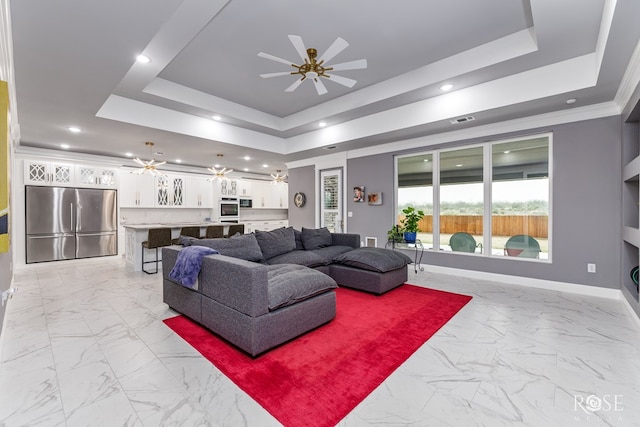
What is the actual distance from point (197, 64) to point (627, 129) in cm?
542

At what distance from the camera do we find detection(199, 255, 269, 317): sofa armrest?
2.36 m

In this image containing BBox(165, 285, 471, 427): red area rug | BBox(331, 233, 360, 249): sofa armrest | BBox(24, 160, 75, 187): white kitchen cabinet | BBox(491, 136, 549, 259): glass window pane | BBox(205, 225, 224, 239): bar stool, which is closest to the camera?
BBox(165, 285, 471, 427): red area rug

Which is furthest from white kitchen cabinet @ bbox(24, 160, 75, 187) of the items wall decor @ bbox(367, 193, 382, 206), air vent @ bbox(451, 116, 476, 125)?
air vent @ bbox(451, 116, 476, 125)

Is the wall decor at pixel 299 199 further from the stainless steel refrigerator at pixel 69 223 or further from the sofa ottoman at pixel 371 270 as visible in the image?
the stainless steel refrigerator at pixel 69 223

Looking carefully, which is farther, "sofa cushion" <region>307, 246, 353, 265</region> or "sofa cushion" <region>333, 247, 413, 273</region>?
"sofa cushion" <region>307, 246, 353, 265</region>

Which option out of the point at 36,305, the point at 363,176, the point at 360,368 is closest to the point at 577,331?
the point at 360,368

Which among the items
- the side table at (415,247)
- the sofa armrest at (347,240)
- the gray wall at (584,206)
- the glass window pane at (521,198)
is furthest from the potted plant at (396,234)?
the gray wall at (584,206)

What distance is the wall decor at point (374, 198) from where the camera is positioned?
6.14 meters

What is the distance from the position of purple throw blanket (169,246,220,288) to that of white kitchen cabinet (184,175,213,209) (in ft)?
19.2

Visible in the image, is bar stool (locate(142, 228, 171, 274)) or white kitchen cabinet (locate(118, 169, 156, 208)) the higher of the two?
white kitchen cabinet (locate(118, 169, 156, 208))

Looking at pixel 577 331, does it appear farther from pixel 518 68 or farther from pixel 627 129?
pixel 518 68

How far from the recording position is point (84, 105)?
376 centimetres

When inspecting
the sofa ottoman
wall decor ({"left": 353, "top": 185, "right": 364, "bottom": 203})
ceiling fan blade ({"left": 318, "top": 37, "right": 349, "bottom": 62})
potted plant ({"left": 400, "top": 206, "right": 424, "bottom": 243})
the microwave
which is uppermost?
ceiling fan blade ({"left": 318, "top": 37, "right": 349, "bottom": 62})

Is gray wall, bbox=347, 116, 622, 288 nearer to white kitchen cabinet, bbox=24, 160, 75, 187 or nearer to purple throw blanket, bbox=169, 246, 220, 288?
purple throw blanket, bbox=169, 246, 220, 288
